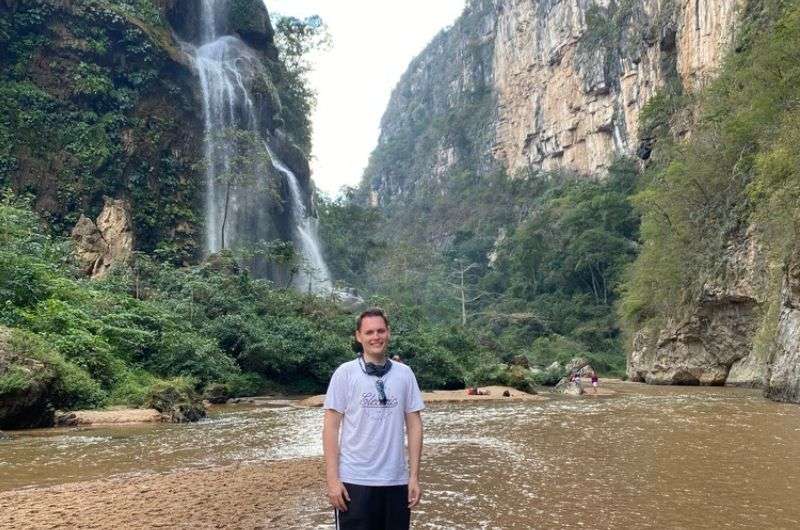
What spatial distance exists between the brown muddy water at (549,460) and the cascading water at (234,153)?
788 inches

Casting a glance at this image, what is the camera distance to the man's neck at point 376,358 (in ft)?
10.1

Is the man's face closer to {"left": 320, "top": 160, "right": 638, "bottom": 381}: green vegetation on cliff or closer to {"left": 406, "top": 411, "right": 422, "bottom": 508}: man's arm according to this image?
{"left": 406, "top": 411, "right": 422, "bottom": 508}: man's arm

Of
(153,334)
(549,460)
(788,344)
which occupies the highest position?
(153,334)

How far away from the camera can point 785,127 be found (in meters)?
17.0

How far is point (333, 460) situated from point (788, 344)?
14372 millimetres

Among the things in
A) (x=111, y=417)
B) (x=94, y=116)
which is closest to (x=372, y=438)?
(x=111, y=417)

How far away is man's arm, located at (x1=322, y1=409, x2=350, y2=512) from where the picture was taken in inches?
116

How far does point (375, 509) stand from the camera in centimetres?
296

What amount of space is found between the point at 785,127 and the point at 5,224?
20069 mm

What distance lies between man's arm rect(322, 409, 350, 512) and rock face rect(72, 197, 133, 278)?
21792 mm

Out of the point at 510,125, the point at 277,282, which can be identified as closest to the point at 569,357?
the point at 277,282

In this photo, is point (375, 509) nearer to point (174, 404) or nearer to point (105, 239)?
point (174, 404)

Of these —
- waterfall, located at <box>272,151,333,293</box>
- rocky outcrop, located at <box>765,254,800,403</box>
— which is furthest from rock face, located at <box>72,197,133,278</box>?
rocky outcrop, located at <box>765,254,800,403</box>

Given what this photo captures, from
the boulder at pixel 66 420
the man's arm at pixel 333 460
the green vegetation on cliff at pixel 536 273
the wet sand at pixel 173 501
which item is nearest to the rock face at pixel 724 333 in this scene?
the green vegetation on cliff at pixel 536 273
